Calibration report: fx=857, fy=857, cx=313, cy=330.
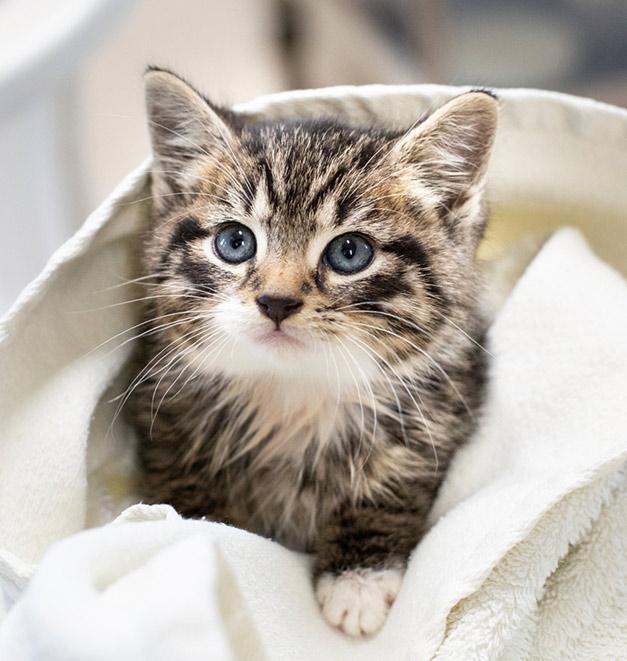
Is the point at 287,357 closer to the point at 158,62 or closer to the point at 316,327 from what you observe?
the point at 316,327

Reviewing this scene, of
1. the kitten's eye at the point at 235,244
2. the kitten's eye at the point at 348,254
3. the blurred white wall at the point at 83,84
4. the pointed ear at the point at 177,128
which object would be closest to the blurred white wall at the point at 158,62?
the blurred white wall at the point at 83,84

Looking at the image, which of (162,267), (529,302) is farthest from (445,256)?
(162,267)

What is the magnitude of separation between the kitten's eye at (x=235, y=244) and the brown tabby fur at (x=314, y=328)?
0.05 feet

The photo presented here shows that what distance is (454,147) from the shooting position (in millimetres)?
1262

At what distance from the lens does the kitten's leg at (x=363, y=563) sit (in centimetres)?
119

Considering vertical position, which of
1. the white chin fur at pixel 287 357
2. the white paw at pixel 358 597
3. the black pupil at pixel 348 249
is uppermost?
the black pupil at pixel 348 249

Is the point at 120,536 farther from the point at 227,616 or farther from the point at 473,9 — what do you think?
the point at 473,9

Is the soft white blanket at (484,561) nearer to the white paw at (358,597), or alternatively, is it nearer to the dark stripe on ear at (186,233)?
the white paw at (358,597)

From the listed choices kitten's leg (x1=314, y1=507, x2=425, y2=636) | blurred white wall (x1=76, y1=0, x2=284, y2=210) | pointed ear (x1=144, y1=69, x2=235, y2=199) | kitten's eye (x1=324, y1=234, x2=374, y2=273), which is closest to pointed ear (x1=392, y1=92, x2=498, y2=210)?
kitten's eye (x1=324, y1=234, x2=374, y2=273)

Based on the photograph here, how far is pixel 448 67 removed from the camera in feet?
7.82

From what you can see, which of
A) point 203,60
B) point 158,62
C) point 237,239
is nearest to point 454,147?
point 237,239

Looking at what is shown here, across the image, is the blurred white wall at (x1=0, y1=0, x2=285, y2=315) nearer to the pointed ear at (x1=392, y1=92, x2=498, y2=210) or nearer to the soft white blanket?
the pointed ear at (x1=392, y1=92, x2=498, y2=210)

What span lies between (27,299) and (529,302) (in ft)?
2.66

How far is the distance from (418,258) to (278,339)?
26 centimetres
